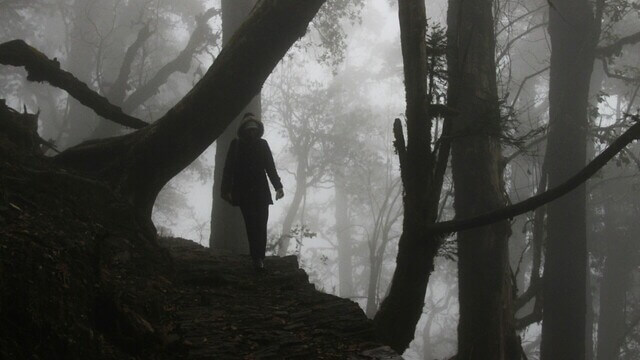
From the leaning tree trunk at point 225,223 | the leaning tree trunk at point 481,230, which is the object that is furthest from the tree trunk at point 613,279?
the leaning tree trunk at point 225,223

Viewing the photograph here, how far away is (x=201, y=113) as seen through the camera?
19.1ft

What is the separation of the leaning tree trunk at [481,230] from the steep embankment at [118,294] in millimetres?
2037

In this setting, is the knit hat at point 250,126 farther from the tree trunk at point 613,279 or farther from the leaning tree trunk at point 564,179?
the tree trunk at point 613,279

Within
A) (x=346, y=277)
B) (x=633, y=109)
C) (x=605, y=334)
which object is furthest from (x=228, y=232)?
(x=346, y=277)

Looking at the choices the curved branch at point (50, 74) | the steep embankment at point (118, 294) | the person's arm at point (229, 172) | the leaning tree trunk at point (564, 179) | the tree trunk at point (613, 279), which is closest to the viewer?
the steep embankment at point (118, 294)

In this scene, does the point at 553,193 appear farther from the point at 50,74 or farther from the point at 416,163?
the point at 50,74

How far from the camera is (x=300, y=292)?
16.3 ft

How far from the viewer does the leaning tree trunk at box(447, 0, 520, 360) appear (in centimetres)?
562

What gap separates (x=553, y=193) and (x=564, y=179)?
575cm

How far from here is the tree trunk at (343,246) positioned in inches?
1406

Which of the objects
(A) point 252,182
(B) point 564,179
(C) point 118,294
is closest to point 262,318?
(C) point 118,294

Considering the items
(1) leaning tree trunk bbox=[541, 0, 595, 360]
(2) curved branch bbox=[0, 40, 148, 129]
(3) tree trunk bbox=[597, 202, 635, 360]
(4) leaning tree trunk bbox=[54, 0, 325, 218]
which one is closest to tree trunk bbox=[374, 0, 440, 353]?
(4) leaning tree trunk bbox=[54, 0, 325, 218]

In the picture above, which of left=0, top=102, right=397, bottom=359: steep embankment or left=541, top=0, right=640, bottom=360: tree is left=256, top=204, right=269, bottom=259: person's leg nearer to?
left=0, top=102, right=397, bottom=359: steep embankment

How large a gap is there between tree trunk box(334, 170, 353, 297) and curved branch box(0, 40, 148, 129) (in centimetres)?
2835
